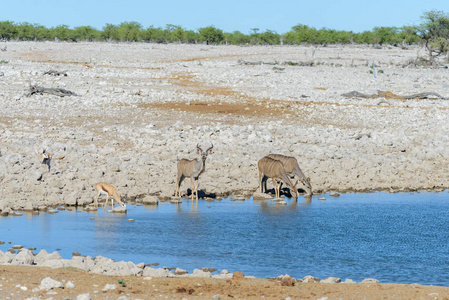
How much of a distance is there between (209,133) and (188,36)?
7714 centimetres

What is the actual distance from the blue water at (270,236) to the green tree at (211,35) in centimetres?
8192

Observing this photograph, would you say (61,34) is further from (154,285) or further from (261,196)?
(154,285)

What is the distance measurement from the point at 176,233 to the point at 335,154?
877cm

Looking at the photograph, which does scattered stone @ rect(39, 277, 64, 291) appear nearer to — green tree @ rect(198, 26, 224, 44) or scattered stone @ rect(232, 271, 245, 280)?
scattered stone @ rect(232, 271, 245, 280)

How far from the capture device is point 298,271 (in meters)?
10.6

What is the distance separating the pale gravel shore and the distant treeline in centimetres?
5842

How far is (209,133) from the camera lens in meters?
22.9

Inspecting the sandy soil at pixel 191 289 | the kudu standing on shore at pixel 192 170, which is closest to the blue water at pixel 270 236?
the kudu standing on shore at pixel 192 170

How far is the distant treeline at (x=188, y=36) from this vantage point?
95000 millimetres

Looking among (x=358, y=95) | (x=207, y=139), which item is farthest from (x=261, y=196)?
(x=358, y=95)

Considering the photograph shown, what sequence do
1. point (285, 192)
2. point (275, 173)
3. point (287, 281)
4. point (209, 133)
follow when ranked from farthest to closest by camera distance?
1. point (209, 133)
2. point (285, 192)
3. point (275, 173)
4. point (287, 281)

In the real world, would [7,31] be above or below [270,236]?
above

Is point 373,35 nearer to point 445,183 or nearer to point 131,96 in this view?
point 131,96

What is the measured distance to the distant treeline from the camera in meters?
95.0
